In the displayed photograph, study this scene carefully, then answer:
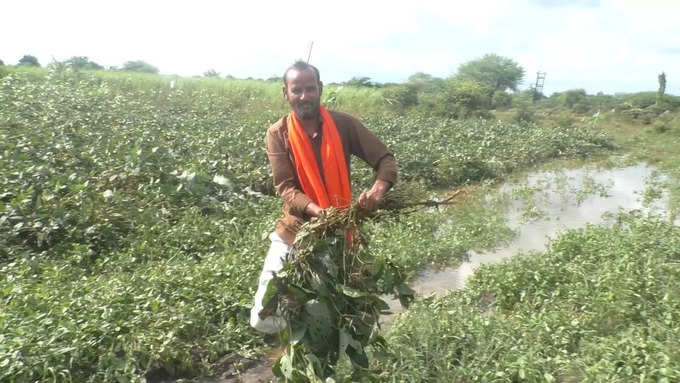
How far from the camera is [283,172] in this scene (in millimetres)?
2766

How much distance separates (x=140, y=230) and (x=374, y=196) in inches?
129

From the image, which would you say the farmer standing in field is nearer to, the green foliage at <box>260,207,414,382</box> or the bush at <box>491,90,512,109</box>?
Answer: the green foliage at <box>260,207,414,382</box>

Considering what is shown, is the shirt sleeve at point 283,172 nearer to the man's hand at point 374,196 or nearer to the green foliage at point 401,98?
the man's hand at point 374,196

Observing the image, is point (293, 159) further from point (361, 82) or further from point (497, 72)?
point (497, 72)

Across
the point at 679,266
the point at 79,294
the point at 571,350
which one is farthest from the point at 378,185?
the point at 679,266

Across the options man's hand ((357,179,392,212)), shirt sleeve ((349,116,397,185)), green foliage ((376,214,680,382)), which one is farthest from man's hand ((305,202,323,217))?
green foliage ((376,214,680,382))

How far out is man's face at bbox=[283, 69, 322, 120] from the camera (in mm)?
2650

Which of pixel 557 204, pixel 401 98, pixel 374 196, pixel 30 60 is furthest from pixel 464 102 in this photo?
pixel 30 60

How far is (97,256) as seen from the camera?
478 centimetres

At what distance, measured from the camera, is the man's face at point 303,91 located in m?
2.65

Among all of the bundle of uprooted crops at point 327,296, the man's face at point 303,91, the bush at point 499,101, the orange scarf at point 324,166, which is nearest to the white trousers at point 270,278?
the bundle of uprooted crops at point 327,296

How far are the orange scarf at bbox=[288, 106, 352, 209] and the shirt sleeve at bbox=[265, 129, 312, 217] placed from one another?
0.20 ft

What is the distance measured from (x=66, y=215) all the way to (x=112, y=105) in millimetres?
5917

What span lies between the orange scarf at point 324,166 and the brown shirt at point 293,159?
0.05 m
